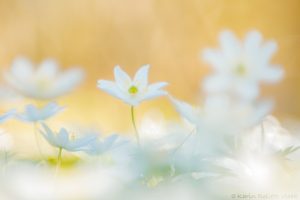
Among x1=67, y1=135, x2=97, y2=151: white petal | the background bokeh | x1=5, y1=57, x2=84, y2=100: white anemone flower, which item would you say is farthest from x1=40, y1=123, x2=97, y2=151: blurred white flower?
the background bokeh

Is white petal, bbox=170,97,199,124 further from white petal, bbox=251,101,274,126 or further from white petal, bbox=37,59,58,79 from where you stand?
white petal, bbox=37,59,58,79

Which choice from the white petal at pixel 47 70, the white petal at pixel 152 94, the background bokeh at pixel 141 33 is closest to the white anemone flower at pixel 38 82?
the white petal at pixel 47 70

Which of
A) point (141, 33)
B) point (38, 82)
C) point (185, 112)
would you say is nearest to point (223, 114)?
point (185, 112)

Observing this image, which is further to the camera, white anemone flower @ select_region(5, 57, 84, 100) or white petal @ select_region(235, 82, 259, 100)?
white anemone flower @ select_region(5, 57, 84, 100)

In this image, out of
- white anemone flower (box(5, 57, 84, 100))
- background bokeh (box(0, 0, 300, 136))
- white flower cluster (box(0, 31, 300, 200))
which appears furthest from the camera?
background bokeh (box(0, 0, 300, 136))

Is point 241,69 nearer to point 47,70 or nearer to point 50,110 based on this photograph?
point 50,110

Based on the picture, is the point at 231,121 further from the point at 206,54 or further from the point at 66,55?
the point at 66,55

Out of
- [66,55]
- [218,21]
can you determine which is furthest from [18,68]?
[218,21]
